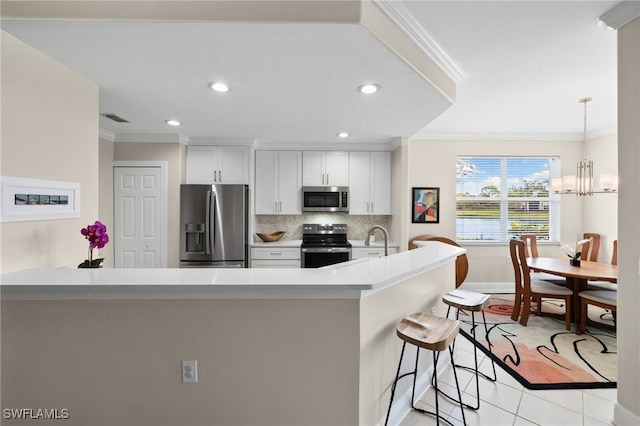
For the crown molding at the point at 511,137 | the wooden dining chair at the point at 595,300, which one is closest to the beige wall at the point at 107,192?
the crown molding at the point at 511,137

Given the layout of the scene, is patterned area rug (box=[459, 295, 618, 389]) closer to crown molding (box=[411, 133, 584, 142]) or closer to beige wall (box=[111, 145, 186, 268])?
crown molding (box=[411, 133, 584, 142])

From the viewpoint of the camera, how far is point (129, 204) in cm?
386

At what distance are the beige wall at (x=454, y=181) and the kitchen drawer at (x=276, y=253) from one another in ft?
6.32

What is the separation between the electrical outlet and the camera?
1.46m

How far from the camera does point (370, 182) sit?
4.46 m

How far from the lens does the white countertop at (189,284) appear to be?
1381 mm

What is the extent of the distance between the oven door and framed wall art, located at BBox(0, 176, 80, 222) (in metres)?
2.62

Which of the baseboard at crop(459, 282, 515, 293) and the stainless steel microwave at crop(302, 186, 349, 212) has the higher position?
the stainless steel microwave at crop(302, 186, 349, 212)

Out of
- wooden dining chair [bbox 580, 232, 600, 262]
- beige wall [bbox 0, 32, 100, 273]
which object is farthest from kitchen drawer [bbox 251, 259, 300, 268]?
wooden dining chair [bbox 580, 232, 600, 262]

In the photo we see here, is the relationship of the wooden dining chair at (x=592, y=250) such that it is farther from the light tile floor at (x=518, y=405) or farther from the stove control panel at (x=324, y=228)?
the stove control panel at (x=324, y=228)

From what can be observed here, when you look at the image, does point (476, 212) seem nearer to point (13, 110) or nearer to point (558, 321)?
point (558, 321)

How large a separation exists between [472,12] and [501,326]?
10.4ft

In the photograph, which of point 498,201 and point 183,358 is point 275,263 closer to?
point 183,358

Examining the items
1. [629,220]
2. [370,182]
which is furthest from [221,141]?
[629,220]
